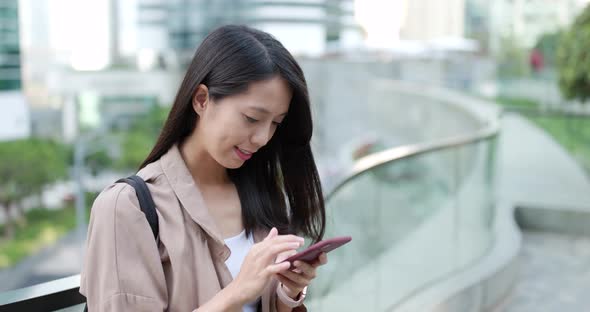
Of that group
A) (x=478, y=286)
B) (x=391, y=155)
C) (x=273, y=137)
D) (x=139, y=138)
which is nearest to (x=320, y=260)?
(x=273, y=137)

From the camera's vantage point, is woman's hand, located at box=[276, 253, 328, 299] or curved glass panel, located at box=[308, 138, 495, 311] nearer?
woman's hand, located at box=[276, 253, 328, 299]

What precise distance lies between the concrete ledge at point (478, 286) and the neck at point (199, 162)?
8.97 ft

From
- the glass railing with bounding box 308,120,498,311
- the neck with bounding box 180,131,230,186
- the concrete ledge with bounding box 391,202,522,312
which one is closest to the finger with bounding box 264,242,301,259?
the neck with bounding box 180,131,230,186

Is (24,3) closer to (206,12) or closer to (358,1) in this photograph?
(206,12)

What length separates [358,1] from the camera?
9188cm

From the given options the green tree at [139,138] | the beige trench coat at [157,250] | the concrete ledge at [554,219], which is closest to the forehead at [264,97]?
the beige trench coat at [157,250]

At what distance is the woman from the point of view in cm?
146

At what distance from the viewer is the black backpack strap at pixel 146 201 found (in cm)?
152

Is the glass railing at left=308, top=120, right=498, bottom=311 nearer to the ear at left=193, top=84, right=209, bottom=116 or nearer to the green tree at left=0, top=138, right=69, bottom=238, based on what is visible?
the ear at left=193, top=84, right=209, bottom=116

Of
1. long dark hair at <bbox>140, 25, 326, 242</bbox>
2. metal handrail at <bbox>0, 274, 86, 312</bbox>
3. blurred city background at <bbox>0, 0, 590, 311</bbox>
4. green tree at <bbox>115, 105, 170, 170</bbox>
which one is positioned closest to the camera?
long dark hair at <bbox>140, 25, 326, 242</bbox>

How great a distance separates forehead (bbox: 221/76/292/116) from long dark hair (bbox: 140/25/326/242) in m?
0.01

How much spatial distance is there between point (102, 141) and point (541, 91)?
42.8 meters

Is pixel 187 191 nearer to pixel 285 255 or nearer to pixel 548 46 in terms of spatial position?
pixel 285 255

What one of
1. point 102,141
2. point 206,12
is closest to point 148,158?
point 102,141
